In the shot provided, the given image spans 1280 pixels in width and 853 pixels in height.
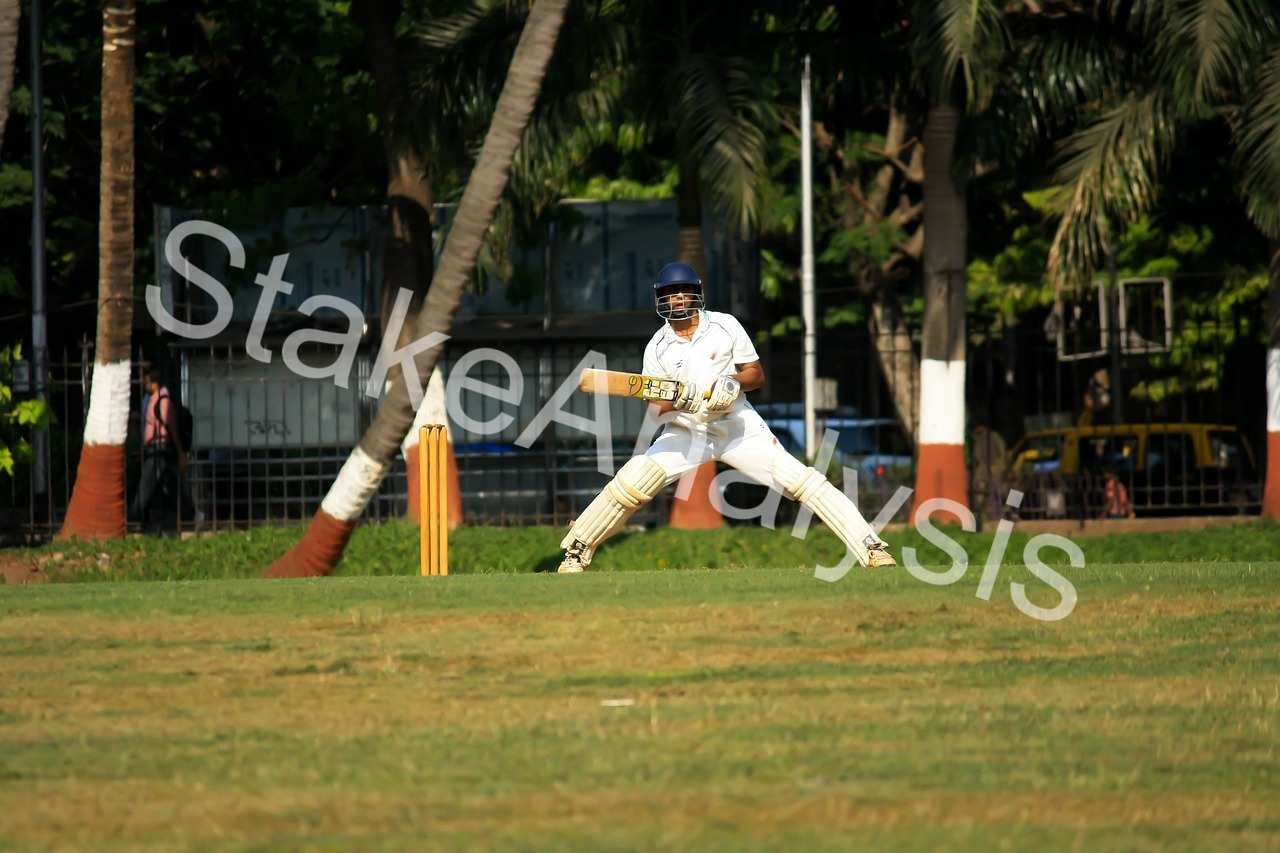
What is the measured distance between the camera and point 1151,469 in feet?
79.9

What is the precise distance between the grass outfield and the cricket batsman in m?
1.42

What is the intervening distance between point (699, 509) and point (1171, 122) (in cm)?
615

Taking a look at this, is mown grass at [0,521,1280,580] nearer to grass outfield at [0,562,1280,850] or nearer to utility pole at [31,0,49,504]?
utility pole at [31,0,49,504]

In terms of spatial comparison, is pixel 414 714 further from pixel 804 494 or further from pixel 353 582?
pixel 804 494

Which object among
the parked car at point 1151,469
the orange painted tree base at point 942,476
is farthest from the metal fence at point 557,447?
the orange painted tree base at point 942,476

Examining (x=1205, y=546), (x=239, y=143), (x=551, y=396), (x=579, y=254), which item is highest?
(x=239, y=143)

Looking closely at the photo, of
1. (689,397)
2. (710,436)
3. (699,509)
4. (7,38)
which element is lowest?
(699,509)

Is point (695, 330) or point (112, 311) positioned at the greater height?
point (112, 311)

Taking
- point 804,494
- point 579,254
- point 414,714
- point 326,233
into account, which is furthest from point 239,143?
point 414,714

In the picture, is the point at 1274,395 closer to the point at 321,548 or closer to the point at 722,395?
the point at 321,548

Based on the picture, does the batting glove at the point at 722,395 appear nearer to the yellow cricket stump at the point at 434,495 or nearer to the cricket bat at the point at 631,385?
the cricket bat at the point at 631,385

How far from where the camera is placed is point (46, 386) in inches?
803

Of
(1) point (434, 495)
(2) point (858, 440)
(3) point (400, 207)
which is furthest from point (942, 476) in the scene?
(1) point (434, 495)

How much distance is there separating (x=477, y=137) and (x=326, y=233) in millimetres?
4641
